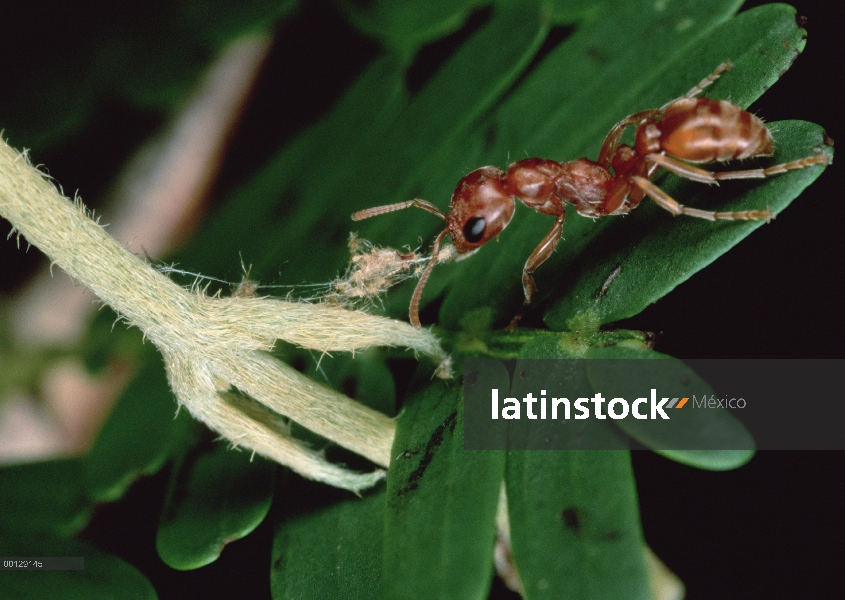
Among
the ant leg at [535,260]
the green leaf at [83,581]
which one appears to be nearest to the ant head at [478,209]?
the ant leg at [535,260]

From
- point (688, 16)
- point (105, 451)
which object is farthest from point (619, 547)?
point (105, 451)

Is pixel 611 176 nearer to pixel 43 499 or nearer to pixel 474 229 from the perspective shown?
pixel 474 229

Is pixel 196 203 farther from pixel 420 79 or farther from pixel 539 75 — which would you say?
pixel 539 75

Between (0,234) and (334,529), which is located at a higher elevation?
(0,234)

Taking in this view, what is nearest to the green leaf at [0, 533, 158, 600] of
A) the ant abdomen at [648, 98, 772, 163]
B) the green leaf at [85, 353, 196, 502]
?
the green leaf at [85, 353, 196, 502]

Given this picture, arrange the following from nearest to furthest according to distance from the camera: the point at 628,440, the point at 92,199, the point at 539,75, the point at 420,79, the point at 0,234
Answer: the point at 628,440
the point at 539,75
the point at 420,79
the point at 0,234
the point at 92,199

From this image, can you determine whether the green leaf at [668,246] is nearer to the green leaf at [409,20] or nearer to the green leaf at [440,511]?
the green leaf at [440,511]

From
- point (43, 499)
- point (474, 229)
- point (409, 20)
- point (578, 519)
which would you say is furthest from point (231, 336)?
point (409, 20)
